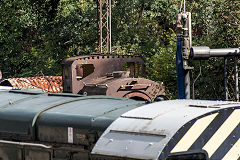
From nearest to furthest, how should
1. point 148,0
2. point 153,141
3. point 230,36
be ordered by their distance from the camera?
point 153,141, point 230,36, point 148,0

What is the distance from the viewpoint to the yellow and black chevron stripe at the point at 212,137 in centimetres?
371

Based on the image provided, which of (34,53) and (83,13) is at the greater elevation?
(83,13)

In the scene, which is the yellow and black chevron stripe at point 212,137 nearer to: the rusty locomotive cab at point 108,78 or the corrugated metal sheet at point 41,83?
the rusty locomotive cab at point 108,78

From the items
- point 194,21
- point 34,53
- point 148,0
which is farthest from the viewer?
point 34,53

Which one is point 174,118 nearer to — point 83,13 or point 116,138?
point 116,138

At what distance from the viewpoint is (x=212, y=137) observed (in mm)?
4074

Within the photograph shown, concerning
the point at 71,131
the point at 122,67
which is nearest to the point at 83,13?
the point at 122,67

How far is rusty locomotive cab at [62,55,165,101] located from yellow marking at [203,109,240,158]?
7.03 m

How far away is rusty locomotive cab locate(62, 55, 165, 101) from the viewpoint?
39.1ft

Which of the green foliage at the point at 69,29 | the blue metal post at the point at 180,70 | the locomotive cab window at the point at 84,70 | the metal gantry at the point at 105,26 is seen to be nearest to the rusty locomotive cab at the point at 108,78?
the locomotive cab window at the point at 84,70

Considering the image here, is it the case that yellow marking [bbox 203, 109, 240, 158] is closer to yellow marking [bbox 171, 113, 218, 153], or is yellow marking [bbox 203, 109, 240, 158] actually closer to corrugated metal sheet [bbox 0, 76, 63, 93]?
yellow marking [bbox 171, 113, 218, 153]

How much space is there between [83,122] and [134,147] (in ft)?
3.24

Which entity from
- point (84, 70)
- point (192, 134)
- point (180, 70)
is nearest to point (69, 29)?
point (84, 70)

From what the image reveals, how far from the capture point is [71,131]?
176 inches
